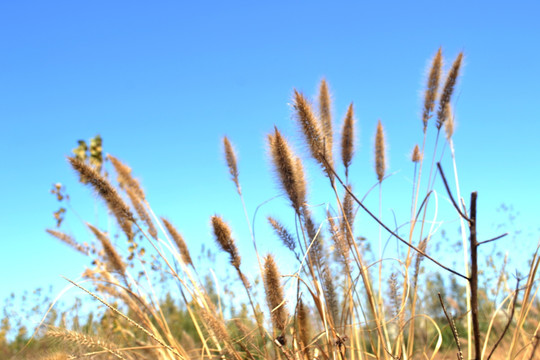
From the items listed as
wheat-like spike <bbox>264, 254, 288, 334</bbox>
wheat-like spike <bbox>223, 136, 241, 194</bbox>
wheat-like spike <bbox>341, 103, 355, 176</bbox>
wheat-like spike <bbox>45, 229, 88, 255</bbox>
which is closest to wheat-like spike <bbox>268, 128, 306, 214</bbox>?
wheat-like spike <bbox>264, 254, 288, 334</bbox>

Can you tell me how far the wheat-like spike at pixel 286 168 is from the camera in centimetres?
166

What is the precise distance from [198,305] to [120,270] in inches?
20.7

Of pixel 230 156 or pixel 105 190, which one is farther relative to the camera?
pixel 230 156

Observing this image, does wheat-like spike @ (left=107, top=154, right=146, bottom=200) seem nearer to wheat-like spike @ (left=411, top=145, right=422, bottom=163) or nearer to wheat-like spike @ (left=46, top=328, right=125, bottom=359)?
wheat-like spike @ (left=46, top=328, right=125, bottom=359)

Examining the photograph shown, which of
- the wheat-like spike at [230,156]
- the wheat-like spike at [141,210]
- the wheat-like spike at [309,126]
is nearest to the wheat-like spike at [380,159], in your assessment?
the wheat-like spike at [230,156]

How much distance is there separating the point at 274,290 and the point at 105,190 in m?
0.96

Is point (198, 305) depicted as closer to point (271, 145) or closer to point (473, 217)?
point (271, 145)

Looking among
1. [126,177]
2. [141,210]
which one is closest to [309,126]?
[141,210]

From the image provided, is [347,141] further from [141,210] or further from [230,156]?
[141,210]

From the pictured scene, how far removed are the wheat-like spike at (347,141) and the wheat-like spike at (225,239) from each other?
67 cm

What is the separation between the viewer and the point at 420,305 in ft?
8.00

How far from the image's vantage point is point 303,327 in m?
1.61

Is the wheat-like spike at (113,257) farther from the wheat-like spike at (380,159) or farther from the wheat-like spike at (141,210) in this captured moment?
the wheat-like spike at (380,159)

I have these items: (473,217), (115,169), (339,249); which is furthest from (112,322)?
(473,217)
